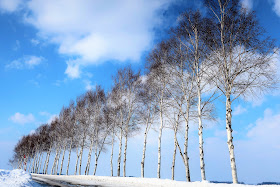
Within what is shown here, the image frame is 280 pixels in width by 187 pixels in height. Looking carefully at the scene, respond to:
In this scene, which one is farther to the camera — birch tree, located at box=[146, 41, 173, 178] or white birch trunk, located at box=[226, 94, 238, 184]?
birch tree, located at box=[146, 41, 173, 178]

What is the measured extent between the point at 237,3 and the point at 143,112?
1319 centimetres

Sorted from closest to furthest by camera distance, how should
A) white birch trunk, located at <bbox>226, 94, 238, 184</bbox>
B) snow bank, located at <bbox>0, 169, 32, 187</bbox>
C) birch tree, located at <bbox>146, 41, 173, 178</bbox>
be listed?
snow bank, located at <bbox>0, 169, 32, 187</bbox> → white birch trunk, located at <bbox>226, 94, 238, 184</bbox> → birch tree, located at <bbox>146, 41, 173, 178</bbox>

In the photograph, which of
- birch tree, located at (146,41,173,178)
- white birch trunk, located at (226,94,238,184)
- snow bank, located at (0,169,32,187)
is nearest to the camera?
snow bank, located at (0,169,32,187)

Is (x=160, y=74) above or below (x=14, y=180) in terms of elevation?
above

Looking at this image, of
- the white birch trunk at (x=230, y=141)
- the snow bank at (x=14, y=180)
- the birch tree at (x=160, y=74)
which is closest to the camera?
the snow bank at (x=14, y=180)

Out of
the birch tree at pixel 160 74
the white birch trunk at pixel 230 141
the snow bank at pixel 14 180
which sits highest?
the birch tree at pixel 160 74

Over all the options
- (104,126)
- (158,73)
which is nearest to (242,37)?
(158,73)

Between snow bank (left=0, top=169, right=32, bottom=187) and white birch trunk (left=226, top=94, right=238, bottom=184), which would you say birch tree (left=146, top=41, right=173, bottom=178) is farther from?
snow bank (left=0, top=169, right=32, bottom=187)

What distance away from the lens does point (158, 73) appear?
17828 millimetres

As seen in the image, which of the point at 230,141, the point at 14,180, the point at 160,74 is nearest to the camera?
the point at 14,180

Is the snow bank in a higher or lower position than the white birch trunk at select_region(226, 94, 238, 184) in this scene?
lower

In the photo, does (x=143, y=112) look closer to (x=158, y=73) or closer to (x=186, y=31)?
(x=158, y=73)

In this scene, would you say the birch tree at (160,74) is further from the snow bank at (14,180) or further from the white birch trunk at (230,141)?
the snow bank at (14,180)

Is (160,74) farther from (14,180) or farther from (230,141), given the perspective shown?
(14,180)
